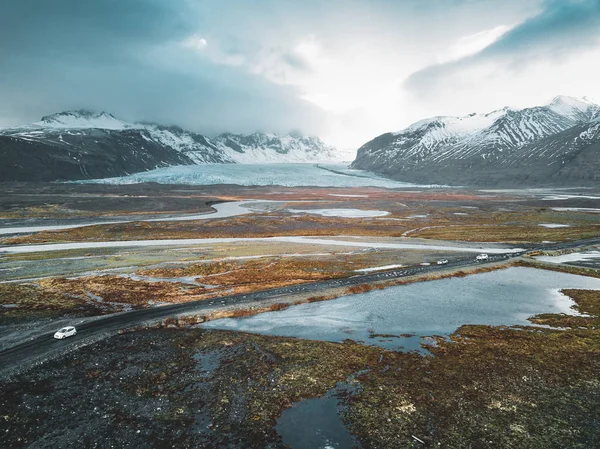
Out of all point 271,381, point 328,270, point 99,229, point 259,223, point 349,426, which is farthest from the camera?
point 259,223

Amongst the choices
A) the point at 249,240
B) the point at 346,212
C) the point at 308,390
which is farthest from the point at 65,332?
the point at 346,212

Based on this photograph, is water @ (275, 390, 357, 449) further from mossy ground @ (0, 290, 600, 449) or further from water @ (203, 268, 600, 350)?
water @ (203, 268, 600, 350)

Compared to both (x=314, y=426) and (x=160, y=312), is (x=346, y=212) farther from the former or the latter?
(x=314, y=426)

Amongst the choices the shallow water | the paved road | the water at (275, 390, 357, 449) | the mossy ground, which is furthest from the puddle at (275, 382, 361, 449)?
the shallow water

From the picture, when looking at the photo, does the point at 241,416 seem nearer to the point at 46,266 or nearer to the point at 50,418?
the point at 50,418

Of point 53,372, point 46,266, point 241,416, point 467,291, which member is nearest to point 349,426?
point 241,416

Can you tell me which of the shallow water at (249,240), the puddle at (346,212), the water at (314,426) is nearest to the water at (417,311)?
the water at (314,426)
